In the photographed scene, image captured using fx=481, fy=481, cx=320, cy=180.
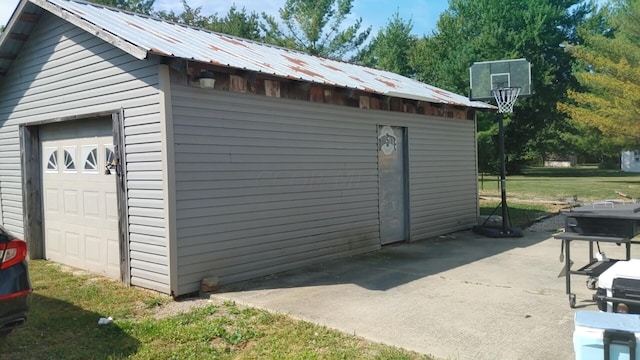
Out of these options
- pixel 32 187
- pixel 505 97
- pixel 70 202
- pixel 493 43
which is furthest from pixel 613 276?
pixel 493 43

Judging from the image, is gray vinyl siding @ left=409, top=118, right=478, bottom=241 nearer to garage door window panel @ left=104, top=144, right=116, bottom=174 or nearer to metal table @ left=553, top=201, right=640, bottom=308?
→ metal table @ left=553, top=201, right=640, bottom=308

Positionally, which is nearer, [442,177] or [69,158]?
[69,158]

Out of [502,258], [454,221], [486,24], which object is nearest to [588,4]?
[486,24]

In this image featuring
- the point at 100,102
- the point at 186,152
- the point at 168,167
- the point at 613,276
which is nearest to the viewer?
the point at 613,276

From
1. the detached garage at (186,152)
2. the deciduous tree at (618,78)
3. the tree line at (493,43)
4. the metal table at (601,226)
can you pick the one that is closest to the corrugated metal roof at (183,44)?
the detached garage at (186,152)

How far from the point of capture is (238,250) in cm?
616

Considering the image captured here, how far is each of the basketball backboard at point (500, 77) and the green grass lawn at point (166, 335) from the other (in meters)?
7.99

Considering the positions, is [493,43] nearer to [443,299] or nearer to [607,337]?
[443,299]

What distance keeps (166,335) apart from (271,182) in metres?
2.79

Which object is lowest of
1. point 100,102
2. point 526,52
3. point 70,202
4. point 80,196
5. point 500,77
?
point 70,202

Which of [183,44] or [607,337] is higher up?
[183,44]

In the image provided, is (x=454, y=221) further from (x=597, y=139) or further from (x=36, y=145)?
(x=597, y=139)

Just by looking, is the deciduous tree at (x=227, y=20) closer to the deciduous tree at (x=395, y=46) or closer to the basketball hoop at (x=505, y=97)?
the deciduous tree at (x=395, y=46)

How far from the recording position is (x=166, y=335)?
168 inches
